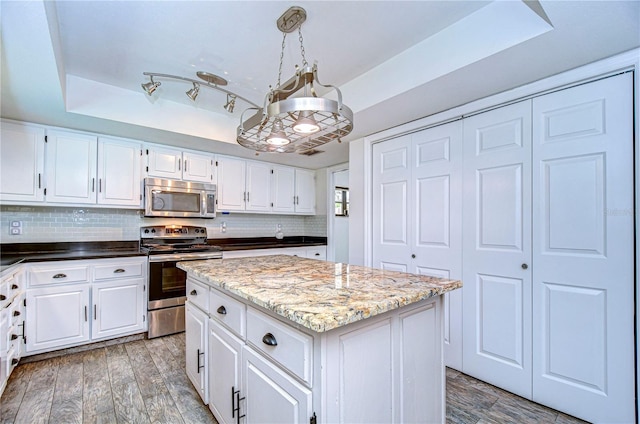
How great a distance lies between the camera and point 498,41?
64.1 inches

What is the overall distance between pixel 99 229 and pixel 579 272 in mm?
4288

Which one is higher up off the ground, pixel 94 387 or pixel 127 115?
pixel 127 115

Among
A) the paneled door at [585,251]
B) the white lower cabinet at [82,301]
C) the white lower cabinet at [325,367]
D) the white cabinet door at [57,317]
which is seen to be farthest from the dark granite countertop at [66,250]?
the paneled door at [585,251]

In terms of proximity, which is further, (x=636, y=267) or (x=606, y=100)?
(x=606, y=100)

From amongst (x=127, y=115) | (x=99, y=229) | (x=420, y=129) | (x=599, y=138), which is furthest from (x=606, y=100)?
(x=99, y=229)

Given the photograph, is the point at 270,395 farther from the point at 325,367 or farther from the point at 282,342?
the point at 325,367

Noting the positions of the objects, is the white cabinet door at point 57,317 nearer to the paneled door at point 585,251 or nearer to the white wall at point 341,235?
the paneled door at point 585,251

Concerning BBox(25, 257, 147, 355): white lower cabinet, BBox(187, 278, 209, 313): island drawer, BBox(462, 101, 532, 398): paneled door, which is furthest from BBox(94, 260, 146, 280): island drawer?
BBox(462, 101, 532, 398): paneled door

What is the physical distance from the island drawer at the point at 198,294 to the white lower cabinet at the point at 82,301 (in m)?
1.27

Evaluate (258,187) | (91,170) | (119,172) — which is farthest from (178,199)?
(258,187)

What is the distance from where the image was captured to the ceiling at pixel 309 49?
59.8 inches

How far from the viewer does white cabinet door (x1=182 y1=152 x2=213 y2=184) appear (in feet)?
11.6

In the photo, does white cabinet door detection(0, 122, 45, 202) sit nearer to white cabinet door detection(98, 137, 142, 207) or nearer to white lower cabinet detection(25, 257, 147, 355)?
white cabinet door detection(98, 137, 142, 207)

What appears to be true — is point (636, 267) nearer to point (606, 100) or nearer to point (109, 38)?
point (606, 100)
